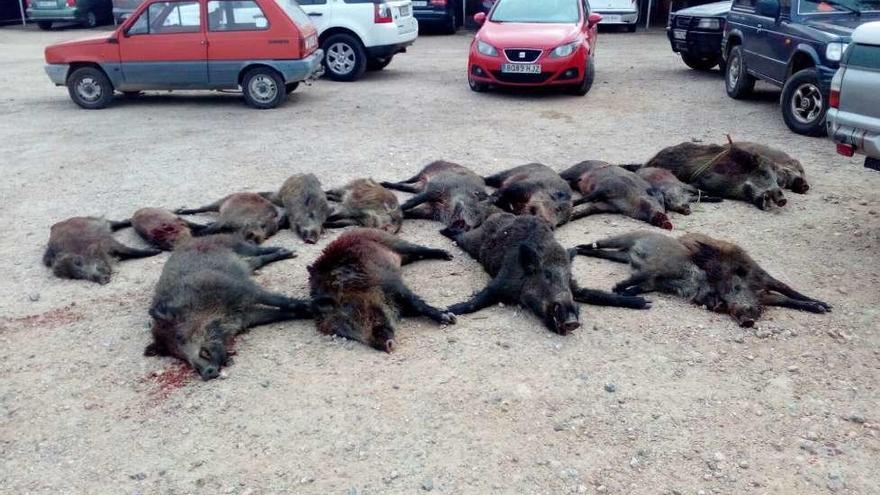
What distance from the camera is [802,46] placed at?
10.3 metres

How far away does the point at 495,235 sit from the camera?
6.44m

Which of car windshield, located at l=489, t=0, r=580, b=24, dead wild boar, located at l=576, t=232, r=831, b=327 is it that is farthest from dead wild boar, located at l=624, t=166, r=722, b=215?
car windshield, located at l=489, t=0, r=580, b=24

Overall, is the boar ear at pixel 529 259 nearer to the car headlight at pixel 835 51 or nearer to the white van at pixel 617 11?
the car headlight at pixel 835 51

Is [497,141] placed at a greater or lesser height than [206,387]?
greater

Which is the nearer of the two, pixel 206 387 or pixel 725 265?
pixel 206 387

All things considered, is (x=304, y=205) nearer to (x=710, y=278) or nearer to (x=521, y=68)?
(x=710, y=278)

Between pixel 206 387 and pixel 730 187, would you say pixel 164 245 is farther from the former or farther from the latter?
pixel 730 187

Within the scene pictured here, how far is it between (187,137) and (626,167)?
6.26 m

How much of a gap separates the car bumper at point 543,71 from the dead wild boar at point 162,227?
7025 mm

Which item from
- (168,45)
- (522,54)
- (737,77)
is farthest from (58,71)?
(737,77)

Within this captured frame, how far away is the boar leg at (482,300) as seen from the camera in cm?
561

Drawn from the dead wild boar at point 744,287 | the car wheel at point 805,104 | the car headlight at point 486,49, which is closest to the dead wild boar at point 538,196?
the dead wild boar at point 744,287

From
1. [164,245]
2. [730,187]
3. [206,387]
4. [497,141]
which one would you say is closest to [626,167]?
[730,187]

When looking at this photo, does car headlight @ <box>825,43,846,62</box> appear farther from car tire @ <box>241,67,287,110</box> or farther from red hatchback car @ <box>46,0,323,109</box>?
car tire @ <box>241,67,287,110</box>
